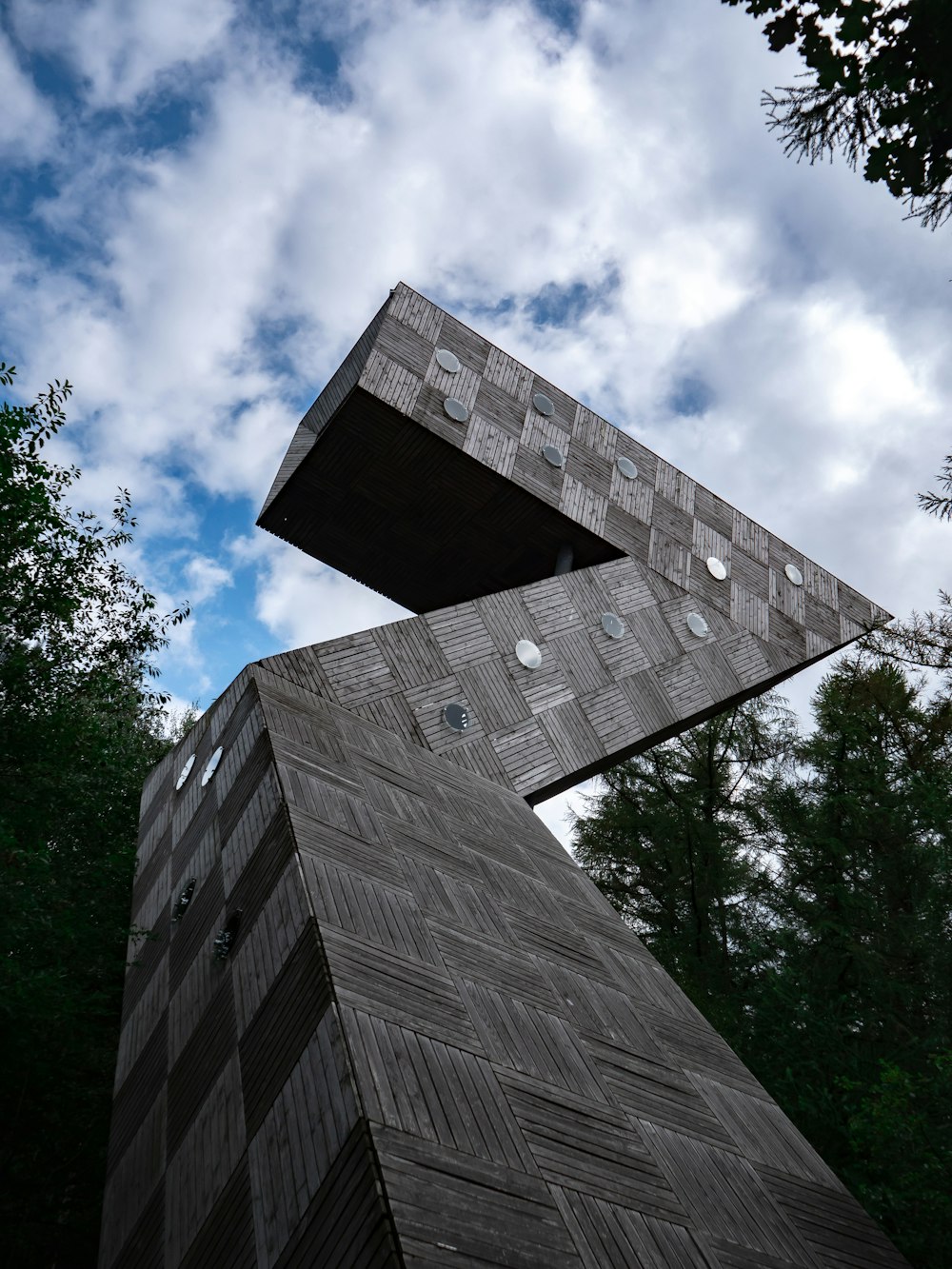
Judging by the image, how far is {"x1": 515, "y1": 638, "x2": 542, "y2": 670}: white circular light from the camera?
33.3ft

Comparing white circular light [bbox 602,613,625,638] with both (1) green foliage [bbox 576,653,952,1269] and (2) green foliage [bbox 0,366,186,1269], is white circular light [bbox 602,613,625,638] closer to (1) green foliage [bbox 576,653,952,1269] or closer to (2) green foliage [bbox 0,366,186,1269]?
(1) green foliage [bbox 576,653,952,1269]

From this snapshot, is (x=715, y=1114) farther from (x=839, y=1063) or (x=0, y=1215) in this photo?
(x=0, y=1215)

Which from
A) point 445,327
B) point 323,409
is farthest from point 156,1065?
point 445,327

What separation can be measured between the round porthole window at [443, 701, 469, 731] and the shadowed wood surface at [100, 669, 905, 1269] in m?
1.60

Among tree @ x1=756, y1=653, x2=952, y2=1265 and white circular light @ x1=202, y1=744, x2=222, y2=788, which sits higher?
white circular light @ x1=202, y1=744, x2=222, y2=788

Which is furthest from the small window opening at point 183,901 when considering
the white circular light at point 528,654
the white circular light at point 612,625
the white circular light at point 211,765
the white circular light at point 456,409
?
the white circular light at point 456,409

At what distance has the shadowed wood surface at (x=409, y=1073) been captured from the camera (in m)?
3.42

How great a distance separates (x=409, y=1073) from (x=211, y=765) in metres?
5.04

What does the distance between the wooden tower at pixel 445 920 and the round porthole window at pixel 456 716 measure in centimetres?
4

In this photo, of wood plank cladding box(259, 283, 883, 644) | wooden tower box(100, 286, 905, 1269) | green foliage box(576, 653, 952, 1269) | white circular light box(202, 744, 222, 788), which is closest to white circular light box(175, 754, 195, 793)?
wooden tower box(100, 286, 905, 1269)

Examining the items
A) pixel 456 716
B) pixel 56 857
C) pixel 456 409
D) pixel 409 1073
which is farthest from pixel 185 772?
pixel 409 1073

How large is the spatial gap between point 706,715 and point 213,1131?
8.48 metres

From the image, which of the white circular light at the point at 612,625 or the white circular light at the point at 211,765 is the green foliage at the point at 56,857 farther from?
the white circular light at the point at 612,625

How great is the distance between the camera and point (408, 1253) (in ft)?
9.66
